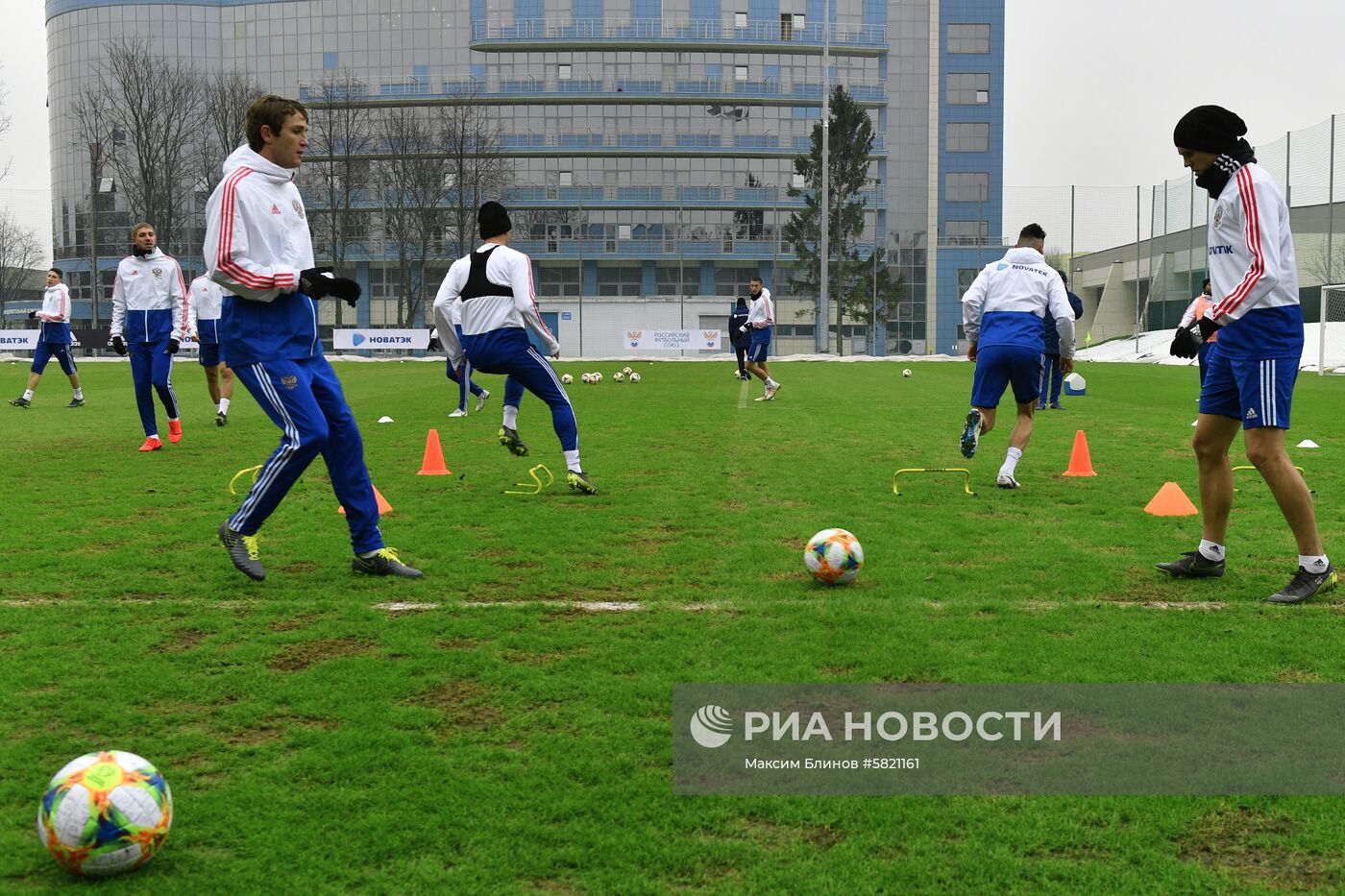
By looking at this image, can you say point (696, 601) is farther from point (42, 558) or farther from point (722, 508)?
point (42, 558)

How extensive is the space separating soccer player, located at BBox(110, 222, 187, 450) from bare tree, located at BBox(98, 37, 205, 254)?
55.2 m

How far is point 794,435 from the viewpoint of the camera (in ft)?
46.6

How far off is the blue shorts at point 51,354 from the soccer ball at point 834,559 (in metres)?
16.8

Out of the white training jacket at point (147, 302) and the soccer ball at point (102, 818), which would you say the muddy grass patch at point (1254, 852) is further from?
the white training jacket at point (147, 302)

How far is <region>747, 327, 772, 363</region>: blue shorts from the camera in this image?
73.7 ft

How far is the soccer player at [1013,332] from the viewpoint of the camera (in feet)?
30.8

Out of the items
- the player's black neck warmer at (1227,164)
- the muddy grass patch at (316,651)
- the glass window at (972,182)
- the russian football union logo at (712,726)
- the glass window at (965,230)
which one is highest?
the glass window at (972,182)

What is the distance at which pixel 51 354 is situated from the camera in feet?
62.6

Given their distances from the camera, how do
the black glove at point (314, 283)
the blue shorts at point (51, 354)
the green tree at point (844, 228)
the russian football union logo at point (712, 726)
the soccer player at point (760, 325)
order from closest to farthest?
the russian football union logo at point (712, 726), the black glove at point (314, 283), the blue shorts at point (51, 354), the soccer player at point (760, 325), the green tree at point (844, 228)

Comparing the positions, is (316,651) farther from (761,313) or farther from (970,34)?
(970,34)

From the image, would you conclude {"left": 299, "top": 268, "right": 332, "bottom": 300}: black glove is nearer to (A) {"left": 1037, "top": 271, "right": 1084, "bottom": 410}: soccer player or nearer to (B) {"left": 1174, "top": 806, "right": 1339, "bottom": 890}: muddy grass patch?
(B) {"left": 1174, "top": 806, "right": 1339, "bottom": 890}: muddy grass patch

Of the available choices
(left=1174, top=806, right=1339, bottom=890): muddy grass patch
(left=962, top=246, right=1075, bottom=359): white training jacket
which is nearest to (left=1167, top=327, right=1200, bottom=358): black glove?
(left=962, top=246, right=1075, bottom=359): white training jacket

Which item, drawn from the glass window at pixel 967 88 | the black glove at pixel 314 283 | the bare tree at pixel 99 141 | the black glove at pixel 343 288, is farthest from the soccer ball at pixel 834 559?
the glass window at pixel 967 88

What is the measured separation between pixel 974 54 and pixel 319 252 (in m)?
44.7
